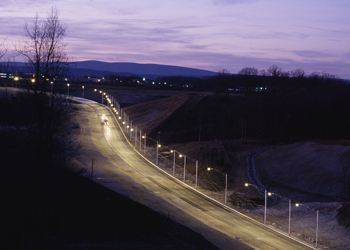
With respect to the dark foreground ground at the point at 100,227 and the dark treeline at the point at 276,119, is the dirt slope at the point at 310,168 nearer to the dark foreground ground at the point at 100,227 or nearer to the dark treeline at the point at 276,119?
the dark foreground ground at the point at 100,227

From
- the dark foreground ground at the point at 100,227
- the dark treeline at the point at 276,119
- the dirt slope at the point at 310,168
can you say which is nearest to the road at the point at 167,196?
the dark foreground ground at the point at 100,227

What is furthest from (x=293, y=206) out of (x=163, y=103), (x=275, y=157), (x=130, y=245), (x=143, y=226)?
(x=163, y=103)

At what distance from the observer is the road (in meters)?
37.5

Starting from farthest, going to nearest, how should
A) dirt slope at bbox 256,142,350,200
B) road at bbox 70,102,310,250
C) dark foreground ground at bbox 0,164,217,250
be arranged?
dirt slope at bbox 256,142,350,200
road at bbox 70,102,310,250
dark foreground ground at bbox 0,164,217,250

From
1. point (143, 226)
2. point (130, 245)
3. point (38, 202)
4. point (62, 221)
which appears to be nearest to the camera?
point (130, 245)

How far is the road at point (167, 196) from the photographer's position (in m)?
Answer: 37.5

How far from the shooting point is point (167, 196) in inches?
2003

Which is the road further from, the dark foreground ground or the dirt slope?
the dirt slope

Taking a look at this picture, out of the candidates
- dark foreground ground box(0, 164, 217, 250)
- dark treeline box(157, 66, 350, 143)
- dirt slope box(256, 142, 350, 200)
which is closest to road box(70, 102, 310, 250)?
dark foreground ground box(0, 164, 217, 250)

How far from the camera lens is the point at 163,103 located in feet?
429

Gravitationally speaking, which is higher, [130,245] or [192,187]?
[130,245]

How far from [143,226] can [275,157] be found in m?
41.0

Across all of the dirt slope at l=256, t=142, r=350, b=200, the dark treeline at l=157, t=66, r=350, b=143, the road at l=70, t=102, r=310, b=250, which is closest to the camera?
the road at l=70, t=102, r=310, b=250

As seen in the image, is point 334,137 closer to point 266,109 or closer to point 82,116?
point 266,109
